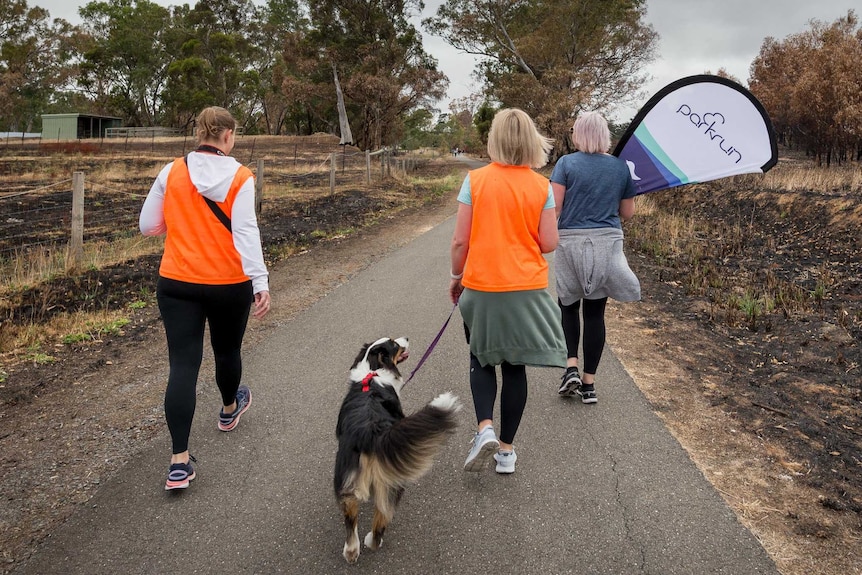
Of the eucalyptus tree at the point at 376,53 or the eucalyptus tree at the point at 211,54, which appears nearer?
the eucalyptus tree at the point at 376,53

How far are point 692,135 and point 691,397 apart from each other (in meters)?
2.01

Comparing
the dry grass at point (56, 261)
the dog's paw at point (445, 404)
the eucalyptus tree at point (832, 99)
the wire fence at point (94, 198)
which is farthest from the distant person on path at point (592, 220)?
the eucalyptus tree at point (832, 99)

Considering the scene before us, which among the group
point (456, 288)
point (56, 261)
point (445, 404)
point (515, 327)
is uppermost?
point (456, 288)

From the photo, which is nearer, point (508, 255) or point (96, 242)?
point (508, 255)

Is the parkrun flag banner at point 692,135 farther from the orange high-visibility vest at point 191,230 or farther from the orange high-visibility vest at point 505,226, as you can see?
the orange high-visibility vest at point 191,230

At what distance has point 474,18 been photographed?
38312 mm

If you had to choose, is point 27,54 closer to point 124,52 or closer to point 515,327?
point 124,52

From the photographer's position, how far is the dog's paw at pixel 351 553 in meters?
2.73

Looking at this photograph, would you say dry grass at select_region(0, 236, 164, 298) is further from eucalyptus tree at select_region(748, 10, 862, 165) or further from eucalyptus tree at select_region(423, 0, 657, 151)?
eucalyptus tree at select_region(423, 0, 657, 151)

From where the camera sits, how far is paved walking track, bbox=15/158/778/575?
275 centimetres

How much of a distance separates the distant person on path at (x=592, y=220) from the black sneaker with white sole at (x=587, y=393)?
0.36m

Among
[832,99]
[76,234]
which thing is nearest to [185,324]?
[76,234]

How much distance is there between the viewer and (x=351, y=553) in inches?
107

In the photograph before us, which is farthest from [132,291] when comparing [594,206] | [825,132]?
[825,132]
